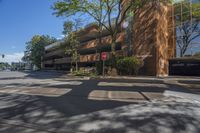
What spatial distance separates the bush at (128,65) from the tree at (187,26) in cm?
515

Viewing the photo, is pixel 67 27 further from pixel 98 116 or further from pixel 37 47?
pixel 37 47

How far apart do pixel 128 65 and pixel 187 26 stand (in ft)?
25.9

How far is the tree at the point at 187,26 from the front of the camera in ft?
113

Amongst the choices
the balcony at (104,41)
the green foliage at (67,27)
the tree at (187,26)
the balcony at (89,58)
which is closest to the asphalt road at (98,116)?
the tree at (187,26)

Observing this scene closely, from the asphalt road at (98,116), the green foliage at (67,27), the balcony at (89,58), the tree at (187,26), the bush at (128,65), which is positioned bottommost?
the asphalt road at (98,116)

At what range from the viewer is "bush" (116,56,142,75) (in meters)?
35.9

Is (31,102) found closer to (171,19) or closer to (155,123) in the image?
(155,123)

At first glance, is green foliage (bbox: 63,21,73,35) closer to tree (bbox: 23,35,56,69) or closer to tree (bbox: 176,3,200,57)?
tree (bbox: 176,3,200,57)

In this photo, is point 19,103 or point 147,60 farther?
point 147,60

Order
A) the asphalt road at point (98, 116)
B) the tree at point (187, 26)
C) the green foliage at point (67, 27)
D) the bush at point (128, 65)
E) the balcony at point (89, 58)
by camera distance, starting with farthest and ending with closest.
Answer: the balcony at point (89, 58), the green foliage at point (67, 27), the bush at point (128, 65), the tree at point (187, 26), the asphalt road at point (98, 116)

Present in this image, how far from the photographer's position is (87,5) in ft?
128

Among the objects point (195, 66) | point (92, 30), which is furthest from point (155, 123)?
point (92, 30)

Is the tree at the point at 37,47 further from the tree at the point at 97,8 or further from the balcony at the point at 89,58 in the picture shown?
the tree at the point at 97,8

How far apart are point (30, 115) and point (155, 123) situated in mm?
4010
